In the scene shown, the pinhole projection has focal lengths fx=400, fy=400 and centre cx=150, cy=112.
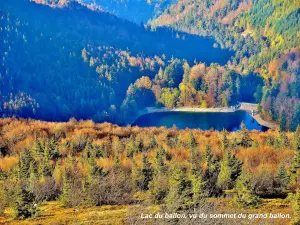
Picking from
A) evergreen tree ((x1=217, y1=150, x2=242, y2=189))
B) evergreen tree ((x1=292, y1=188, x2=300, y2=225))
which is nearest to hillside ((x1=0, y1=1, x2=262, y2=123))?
evergreen tree ((x1=217, y1=150, x2=242, y2=189))

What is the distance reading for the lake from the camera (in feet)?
479

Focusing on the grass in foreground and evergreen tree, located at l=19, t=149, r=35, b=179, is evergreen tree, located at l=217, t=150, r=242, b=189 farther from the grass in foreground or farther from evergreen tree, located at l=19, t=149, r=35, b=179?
evergreen tree, located at l=19, t=149, r=35, b=179

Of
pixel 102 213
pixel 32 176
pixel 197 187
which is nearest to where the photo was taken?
pixel 102 213

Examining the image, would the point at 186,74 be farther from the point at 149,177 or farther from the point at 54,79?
the point at 149,177

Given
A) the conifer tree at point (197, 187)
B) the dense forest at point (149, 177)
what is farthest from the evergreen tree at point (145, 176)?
the conifer tree at point (197, 187)

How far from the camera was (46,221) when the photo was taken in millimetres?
31484

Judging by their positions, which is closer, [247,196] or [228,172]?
[247,196]

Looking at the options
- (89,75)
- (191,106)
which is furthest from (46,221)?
(89,75)

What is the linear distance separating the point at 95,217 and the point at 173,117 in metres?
129

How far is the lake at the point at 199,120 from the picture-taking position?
146m

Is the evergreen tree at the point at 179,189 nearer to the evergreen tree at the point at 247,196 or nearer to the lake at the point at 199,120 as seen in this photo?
the evergreen tree at the point at 247,196

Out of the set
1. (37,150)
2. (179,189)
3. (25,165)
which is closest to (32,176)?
(25,165)

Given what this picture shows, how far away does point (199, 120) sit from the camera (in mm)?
154125

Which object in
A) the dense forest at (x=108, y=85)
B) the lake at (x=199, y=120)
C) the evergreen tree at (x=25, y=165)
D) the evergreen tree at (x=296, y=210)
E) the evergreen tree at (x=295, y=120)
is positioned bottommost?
the evergreen tree at (x=296, y=210)
